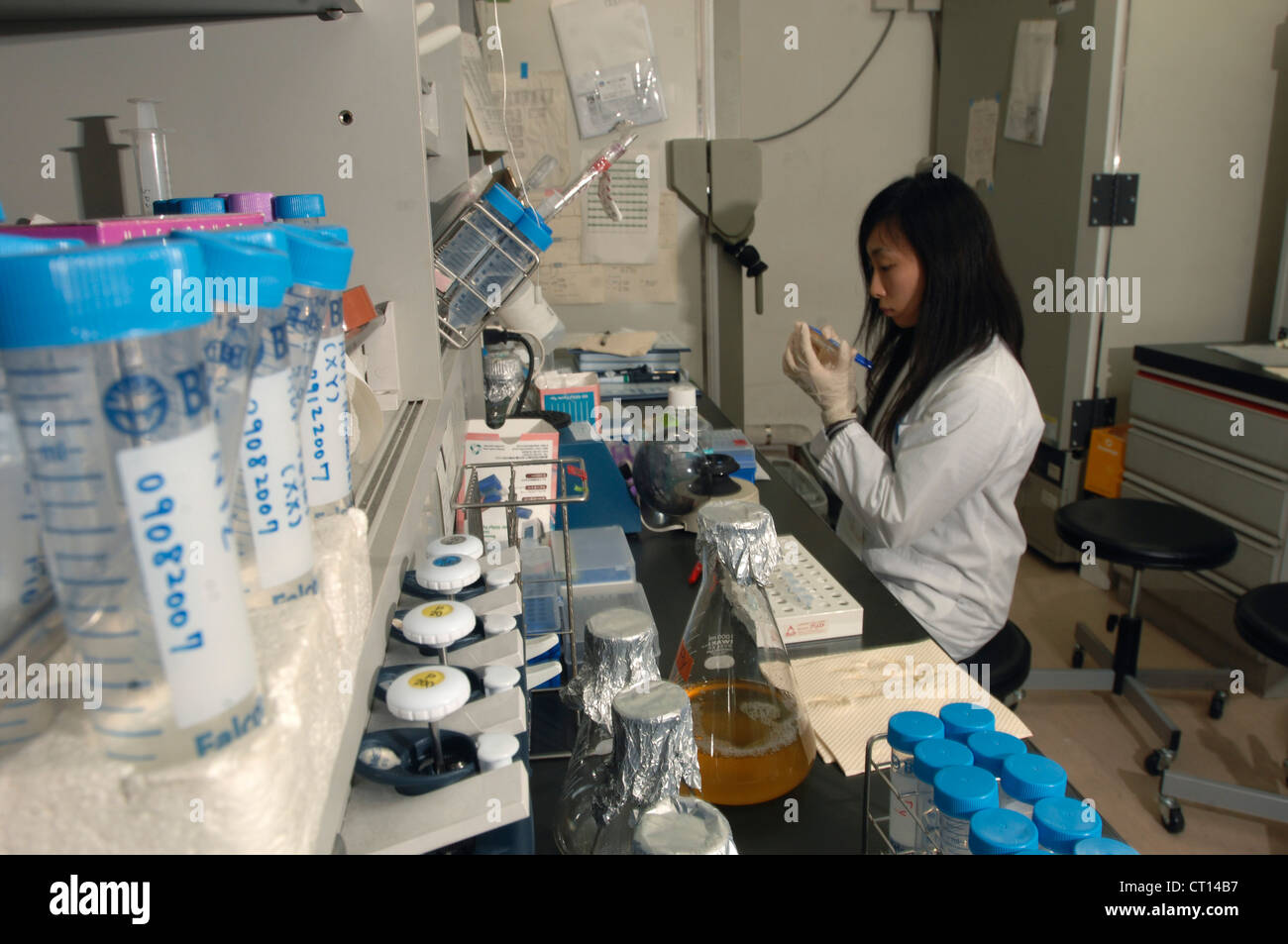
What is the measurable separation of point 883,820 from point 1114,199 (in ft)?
8.23

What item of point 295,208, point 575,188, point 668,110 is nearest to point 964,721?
point 295,208

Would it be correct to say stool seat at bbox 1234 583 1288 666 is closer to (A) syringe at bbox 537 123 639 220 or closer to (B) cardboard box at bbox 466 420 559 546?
(B) cardboard box at bbox 466 420 559 546

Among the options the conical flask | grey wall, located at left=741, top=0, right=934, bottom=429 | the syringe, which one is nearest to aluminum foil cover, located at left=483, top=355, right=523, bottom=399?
the syringe

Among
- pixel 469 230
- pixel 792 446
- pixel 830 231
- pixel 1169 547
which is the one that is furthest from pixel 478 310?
pixel 830 231

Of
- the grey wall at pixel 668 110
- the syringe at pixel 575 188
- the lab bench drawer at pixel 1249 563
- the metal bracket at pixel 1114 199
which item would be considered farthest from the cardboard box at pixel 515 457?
the metal bracket at pixel 1114 199

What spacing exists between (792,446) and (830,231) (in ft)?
3.30

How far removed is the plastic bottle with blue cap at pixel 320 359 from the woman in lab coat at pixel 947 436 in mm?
1203

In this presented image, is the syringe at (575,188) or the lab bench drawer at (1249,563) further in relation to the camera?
the lab bench drawer at (1249,563)

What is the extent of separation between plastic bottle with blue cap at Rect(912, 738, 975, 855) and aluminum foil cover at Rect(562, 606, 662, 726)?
0.21 m

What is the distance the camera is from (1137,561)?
203cm

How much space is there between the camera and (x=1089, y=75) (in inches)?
102

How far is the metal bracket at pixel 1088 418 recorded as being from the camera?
2.83 m

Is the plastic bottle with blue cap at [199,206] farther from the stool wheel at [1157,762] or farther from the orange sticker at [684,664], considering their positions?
the stool wheel at [1157,762]

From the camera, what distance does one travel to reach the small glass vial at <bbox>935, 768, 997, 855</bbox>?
0.58m
